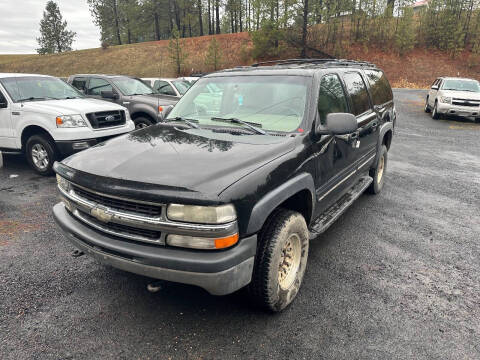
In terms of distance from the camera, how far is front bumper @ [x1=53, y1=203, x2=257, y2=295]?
2.18m

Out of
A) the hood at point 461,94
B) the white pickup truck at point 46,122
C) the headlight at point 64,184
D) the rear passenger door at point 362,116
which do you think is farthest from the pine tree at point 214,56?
the headlight at point 64,184

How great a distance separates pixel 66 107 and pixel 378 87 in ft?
17.8

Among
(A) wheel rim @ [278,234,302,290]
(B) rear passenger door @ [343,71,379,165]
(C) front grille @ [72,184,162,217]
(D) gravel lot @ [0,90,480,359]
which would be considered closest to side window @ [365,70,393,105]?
(B) rear passenger door @ [343,71,379,165]

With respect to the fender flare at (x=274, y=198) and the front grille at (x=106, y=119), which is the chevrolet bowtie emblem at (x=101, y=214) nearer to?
the fender flare at (x=274, y=198)

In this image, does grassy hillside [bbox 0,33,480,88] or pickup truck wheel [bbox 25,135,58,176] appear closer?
pickup truck wheel [bbox 25,135,58,176]

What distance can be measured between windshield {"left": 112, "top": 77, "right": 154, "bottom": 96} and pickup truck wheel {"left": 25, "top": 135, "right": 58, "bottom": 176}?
329 centimetres

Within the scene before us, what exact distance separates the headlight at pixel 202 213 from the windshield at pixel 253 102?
1254 mm

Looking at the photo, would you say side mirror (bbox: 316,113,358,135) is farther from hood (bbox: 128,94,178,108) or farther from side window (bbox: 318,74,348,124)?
hood (bbox: 128,94,178,108)

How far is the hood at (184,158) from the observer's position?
2.30m

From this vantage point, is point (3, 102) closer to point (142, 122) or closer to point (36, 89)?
point (36, 89)

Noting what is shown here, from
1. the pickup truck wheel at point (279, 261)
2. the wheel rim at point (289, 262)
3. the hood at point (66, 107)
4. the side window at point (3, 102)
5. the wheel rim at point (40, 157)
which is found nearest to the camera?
the pickup truck wheel at point (279, 261)

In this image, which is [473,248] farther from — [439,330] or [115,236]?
[115,236]

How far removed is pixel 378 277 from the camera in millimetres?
3367

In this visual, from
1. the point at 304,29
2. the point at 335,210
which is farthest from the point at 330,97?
the point at 304,29
